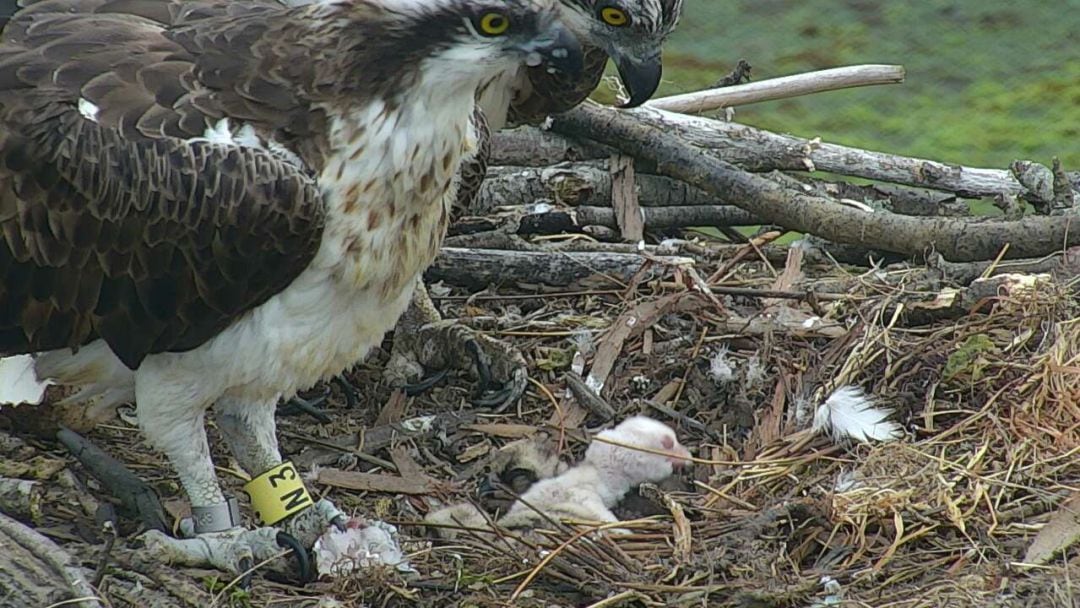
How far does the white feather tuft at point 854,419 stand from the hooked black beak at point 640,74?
1.05 metres

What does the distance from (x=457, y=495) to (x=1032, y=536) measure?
5.22ft

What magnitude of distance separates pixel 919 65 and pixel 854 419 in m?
4.27

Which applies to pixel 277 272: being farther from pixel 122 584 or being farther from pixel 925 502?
pixel 925 502

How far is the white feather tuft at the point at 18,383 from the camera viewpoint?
182 inches

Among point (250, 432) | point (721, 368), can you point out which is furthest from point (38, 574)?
point (721, 368)

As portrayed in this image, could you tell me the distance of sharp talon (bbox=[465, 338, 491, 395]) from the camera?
A: 5.45 metres

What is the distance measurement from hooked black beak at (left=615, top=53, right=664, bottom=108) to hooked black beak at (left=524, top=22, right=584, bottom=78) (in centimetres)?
62

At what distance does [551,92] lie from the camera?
546 centimetres

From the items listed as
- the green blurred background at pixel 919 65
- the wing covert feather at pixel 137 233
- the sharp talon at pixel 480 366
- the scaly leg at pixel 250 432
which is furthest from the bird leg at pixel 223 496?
the green blurred background at pixel 919 65

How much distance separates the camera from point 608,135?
20.0 ft

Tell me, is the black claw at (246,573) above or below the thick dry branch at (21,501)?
below

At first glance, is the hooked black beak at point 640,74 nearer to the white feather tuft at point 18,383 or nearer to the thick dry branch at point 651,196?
the thick dry branch at point 651,196

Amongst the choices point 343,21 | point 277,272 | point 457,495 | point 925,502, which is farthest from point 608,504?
point 343,21

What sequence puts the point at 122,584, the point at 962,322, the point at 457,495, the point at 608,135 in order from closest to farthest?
the point at 122,584
the point at 457,495
the point at 962,322
the point at 608,135
